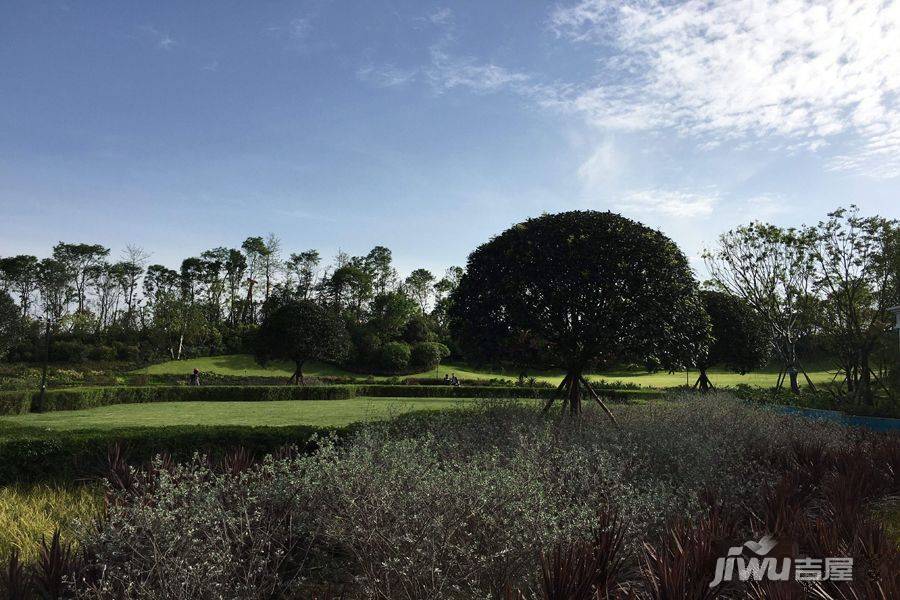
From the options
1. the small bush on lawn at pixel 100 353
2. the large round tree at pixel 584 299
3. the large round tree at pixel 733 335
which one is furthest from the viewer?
the small bush on lawn at pixel 100 353

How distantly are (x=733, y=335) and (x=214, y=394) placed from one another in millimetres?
24637

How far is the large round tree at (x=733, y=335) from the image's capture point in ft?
84.8

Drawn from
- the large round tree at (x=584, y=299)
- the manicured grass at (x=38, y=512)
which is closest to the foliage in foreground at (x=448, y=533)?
the manicured grass at (x=38, y=512)

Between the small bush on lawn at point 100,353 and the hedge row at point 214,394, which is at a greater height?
the small bush on lawn at point 100,353

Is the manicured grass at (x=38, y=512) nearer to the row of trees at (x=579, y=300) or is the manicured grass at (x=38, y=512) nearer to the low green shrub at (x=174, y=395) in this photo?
the row of trees at (x=579, y=300)

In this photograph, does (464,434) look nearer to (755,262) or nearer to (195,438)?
(195,438)

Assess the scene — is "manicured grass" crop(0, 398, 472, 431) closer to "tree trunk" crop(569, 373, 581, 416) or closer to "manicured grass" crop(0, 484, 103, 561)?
"tree trunk" crop(569, 373, 581, 416)

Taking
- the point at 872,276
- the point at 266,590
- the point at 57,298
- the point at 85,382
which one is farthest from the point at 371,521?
the point at 57,298

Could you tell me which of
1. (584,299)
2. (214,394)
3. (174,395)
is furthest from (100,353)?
A: (584,299)

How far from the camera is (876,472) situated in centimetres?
705

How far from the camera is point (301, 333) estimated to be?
1266 inches

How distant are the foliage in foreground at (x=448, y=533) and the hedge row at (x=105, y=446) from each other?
206 centimetres

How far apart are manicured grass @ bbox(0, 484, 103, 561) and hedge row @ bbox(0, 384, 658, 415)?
567 inches

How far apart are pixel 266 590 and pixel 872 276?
84.0 ft
